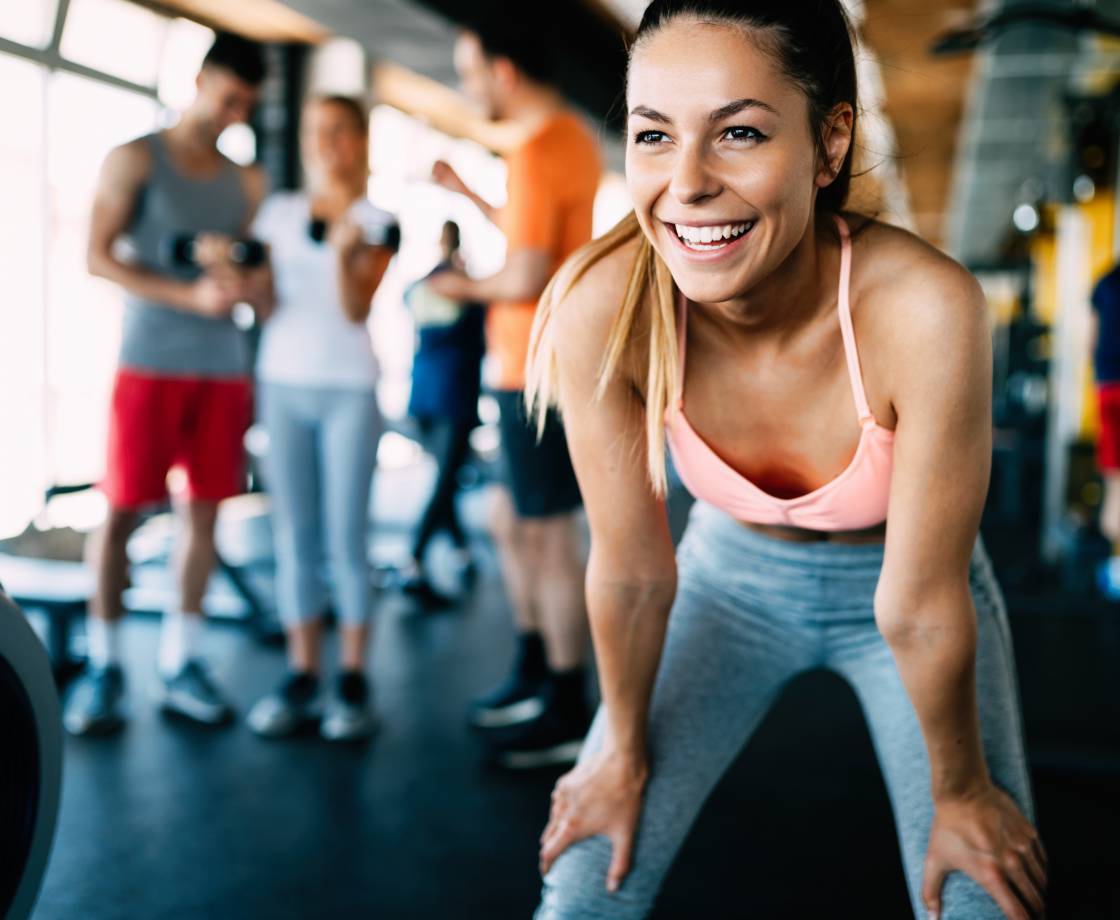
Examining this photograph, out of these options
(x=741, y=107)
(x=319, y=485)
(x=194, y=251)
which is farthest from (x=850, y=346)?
(x=194, y=251)

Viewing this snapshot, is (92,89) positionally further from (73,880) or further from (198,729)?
(73,880)

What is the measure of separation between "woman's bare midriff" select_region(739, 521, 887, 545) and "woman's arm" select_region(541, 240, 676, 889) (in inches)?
5.9

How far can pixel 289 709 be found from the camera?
2236mm

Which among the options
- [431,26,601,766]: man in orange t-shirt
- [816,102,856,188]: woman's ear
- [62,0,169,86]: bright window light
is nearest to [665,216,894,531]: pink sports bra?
[816,102,856,188]: woman's ear

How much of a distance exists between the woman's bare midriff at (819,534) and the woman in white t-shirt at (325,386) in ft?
3.74

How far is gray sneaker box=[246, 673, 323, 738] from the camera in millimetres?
2215

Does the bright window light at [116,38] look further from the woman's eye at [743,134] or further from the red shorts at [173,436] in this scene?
the woman's eye at [743,134]

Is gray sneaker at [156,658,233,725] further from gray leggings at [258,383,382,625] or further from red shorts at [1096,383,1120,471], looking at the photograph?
red shorts at [1096,383,1120,471]

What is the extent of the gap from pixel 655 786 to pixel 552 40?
492 centimetres

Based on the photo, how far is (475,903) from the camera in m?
1.59

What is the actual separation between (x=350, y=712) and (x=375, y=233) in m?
0.99

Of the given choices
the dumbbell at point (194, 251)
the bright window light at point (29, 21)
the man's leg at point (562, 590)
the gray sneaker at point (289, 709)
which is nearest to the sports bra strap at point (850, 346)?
the man's leg at point (562, 590)

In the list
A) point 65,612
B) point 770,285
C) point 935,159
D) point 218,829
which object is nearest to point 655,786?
point 770,285

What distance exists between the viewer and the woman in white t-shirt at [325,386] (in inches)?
83.8
